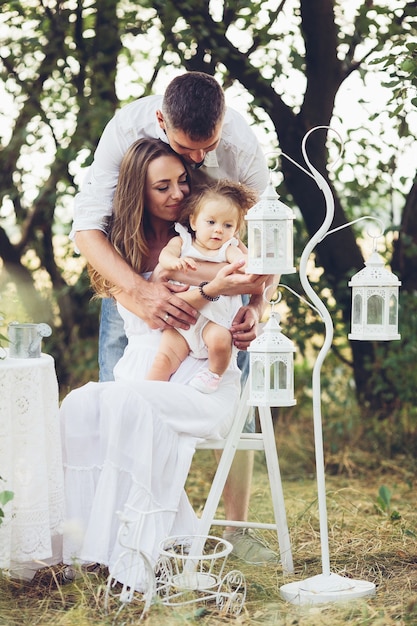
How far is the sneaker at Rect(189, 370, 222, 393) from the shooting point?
3.36 metres

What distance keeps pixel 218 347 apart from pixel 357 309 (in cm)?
54

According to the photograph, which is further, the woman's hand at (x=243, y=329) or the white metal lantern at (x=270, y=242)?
the woman's hand at (x=243, y=329)

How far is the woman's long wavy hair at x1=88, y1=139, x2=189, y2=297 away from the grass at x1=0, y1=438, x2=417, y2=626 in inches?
45.1

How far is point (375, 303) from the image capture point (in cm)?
305

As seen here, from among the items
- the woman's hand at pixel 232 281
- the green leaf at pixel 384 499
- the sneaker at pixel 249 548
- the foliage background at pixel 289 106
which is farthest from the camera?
the foliage background at pixel 289 106

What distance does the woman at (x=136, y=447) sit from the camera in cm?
312

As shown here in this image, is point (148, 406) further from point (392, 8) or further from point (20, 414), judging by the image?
point (392, 8)

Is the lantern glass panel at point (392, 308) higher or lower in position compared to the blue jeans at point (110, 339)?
higher

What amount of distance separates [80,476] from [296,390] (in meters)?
2.90

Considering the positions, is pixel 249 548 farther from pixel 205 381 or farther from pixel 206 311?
pixel 206 311

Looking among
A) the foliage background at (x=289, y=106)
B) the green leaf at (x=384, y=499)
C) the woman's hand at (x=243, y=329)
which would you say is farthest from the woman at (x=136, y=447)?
the foliage background at (x=289, y=106)

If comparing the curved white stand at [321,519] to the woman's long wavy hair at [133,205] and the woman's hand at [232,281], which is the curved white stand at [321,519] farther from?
the woman's long wavy hair at [133,205]

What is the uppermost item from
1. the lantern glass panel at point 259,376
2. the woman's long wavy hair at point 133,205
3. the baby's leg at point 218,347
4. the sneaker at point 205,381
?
the woman's long wavy hair at point 133,205

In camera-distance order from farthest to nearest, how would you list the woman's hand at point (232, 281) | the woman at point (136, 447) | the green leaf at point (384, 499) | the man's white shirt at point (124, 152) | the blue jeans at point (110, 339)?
the green leaf at point (384, 499) → the blue jeans at point (110, 339) → the man's white shirt at point (124, 152) → the woman's hand at point (232, 281) → the woman at point (136, 447)
